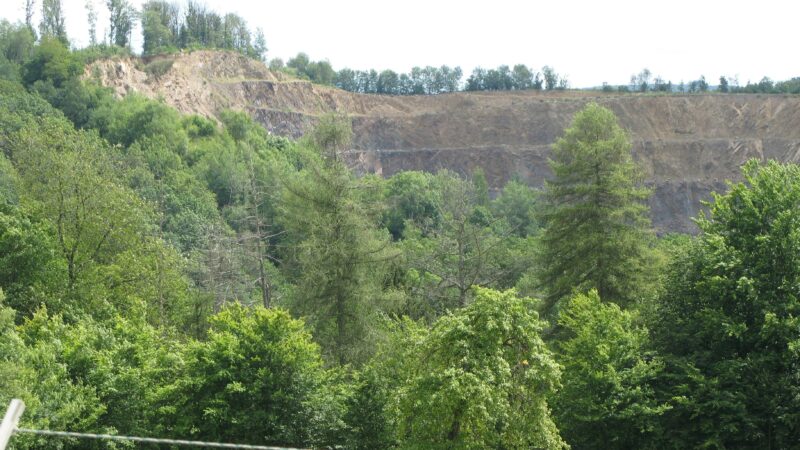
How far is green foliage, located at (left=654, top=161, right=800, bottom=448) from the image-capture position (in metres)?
16.1

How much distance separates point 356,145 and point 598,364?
79.6m

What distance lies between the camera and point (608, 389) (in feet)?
57.7

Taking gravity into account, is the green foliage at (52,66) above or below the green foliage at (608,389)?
above

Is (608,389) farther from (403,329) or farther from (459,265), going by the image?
(459,265)

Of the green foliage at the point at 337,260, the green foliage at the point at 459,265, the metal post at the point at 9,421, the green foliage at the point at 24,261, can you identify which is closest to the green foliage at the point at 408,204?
the green foliage at the point at 459,265

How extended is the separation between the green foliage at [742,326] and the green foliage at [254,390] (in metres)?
8.21

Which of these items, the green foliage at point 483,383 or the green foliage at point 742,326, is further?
the green foliage at point 742,326

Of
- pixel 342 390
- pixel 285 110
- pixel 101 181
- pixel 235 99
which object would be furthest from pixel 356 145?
pixel 342 390

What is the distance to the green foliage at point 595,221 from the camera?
25.3 meters

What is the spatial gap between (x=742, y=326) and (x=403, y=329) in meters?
9.13

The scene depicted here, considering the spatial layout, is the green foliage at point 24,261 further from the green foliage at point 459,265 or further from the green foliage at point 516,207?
the green foliage at point 516,207

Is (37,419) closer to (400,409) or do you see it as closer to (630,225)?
(400,409)

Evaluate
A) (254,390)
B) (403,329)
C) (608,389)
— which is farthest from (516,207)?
(254,390)

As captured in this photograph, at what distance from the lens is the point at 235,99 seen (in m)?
87.4
